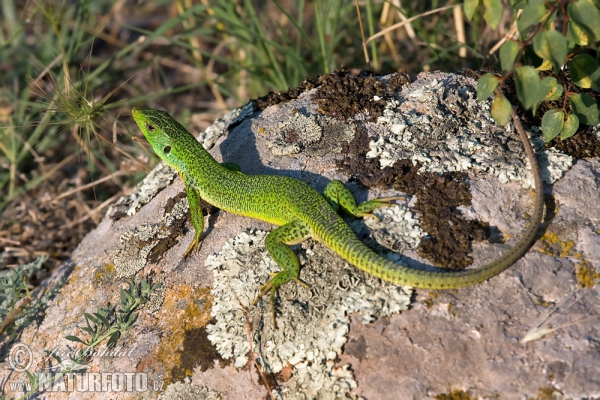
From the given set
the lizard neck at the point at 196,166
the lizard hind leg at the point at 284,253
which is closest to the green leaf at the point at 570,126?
the lizard hind leg at the point at 284,253

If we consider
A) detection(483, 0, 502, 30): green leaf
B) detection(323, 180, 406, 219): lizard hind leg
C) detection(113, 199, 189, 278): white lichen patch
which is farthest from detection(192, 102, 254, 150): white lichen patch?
detection(483, 0, 502, 30): green leaf

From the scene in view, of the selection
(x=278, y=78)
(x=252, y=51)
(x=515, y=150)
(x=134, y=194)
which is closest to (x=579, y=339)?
(x=515, y=150)

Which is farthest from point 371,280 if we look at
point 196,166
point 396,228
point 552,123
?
point 196,166

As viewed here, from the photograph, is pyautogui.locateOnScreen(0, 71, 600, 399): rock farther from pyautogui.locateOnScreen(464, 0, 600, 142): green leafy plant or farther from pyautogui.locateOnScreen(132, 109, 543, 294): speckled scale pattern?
pyautogui.locateOnScreen(464, 0, 600, 142): green leafy plant

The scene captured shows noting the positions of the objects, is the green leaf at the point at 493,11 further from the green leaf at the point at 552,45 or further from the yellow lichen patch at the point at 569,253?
the yellow lichen patch at the point at 569,253

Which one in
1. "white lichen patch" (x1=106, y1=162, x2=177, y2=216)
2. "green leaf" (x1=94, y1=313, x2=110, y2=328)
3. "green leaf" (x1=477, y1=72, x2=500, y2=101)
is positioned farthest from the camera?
"white lichen patch" (x1=106, y1=162, x2=177, y2=216)

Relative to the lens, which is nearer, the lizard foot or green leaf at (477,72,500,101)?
green leaf at (477,72,500,101)
